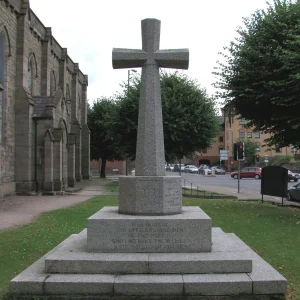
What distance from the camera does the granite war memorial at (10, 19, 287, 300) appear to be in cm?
502

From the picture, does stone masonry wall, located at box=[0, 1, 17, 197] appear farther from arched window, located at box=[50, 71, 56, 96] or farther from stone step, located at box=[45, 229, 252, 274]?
stone step, located at box=[45, 229, 252, 274]

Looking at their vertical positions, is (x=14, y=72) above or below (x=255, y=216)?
above

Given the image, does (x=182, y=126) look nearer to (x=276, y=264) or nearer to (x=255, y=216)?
(x=255, y=216)

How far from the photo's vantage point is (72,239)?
22.6 ft

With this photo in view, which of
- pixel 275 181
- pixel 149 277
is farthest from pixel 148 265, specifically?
pixel 275 181

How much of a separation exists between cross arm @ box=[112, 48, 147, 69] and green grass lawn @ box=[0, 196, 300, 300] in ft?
12.7

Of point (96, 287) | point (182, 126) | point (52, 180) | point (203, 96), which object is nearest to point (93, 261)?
point (96, 287)

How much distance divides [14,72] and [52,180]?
641 cm

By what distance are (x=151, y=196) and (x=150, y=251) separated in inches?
35.1

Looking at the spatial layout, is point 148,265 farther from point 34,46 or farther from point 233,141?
point 233,141

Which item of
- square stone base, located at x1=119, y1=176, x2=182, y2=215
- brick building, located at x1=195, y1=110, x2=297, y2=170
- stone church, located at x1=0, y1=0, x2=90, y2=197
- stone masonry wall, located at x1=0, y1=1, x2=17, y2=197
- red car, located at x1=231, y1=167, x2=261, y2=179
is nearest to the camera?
square stone base, located at x1=119, y1=176, x2=182, y2=215

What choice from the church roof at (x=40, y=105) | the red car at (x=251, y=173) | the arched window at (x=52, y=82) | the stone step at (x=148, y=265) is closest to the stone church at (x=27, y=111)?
the church roof at (x=40, y=105)

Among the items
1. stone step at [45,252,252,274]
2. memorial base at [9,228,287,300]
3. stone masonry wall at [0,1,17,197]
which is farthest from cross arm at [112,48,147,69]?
stone masonry wall at [0,1,17,197]

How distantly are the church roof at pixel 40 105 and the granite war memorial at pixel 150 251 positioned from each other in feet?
56.5
